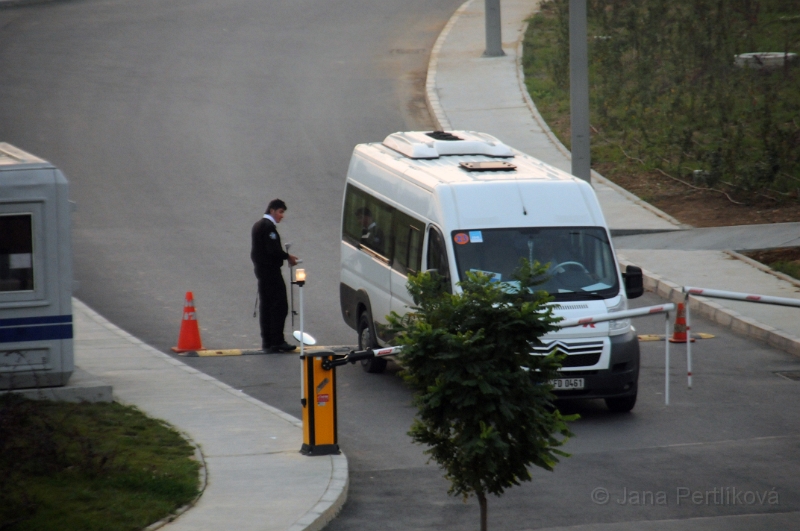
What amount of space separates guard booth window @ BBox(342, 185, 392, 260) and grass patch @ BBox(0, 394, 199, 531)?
4216 millimetres

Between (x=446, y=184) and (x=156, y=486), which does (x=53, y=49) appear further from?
(x=156, y=486)

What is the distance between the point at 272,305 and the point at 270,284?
11.2 inches

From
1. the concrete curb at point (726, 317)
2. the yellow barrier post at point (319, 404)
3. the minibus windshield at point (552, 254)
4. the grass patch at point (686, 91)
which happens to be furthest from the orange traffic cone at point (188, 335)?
the grass patch at point (686, 91)

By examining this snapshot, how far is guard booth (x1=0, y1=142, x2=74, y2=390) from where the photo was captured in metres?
11.0

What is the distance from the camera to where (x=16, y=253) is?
1109 cm

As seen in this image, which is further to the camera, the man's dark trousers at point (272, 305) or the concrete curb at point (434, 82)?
the concrete curb at point (434, 82)

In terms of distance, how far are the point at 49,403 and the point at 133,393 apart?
1221 mm

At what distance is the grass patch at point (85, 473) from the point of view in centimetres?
788

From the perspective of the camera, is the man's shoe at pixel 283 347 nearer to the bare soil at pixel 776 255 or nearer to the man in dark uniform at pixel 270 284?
the man in dark uniform at pixel 270 284

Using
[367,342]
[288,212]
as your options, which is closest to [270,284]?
[367,342]

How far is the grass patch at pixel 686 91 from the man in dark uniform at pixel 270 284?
1082 centimetres

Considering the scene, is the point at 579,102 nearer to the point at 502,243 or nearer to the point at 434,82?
the point at 502,243

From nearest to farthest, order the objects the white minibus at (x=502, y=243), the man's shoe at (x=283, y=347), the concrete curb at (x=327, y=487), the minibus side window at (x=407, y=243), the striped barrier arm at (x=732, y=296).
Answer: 1. the concrete curb at (x=327, y=487)
2. the striped barrier arm at (x=732, y=296)
3. the white minibus at (x=502, y=243)
4. the minibus side window at (x=407, y=243)
5. the man's shoe at (x=283, y=347)

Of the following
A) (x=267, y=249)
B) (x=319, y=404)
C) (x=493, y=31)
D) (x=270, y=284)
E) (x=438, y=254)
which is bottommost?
(x=319, y=404)
